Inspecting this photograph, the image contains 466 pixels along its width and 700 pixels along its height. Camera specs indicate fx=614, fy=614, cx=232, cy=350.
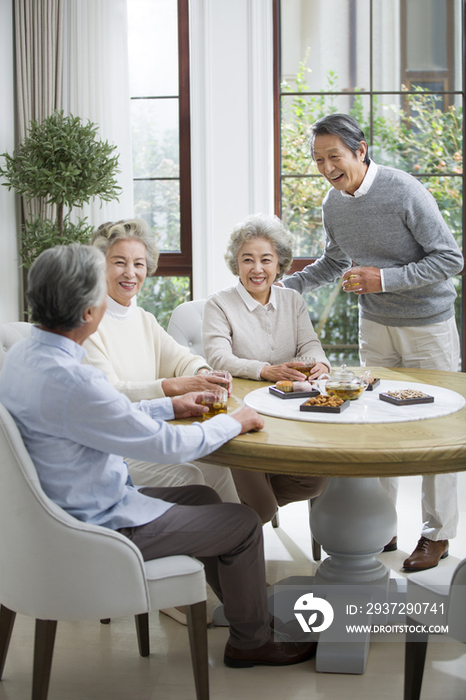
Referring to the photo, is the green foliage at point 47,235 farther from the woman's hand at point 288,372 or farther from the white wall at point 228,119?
the woman's hand at point 288,372

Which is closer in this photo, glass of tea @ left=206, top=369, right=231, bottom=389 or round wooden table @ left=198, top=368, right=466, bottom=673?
round wooden table @ left=198, top=368, right=466, bottom=673

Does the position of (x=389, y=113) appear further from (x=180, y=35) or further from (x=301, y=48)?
(x=180, y=35)

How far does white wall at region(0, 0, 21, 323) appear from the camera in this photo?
3.88m

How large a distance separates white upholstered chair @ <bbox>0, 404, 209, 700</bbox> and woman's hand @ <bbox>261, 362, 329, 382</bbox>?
832 millimetres

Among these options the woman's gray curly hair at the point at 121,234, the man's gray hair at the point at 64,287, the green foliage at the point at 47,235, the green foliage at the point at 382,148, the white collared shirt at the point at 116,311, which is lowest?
the white collared shirt at the point at 116,311

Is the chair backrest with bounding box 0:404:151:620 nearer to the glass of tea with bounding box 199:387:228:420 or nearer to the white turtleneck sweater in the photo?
the glass of tea with bounding box 199:387:228:420

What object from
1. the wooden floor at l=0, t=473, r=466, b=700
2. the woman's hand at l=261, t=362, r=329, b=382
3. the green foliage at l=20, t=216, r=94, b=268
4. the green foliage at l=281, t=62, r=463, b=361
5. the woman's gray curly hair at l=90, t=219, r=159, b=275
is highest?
the green foliage at l=281, t=62, r=463, b=361

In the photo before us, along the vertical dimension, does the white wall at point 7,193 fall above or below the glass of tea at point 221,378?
above

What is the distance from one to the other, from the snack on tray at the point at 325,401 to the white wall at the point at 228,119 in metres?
2.49

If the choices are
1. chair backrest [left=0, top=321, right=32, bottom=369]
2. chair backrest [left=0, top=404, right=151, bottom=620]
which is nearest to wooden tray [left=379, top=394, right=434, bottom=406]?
chair backrest [left=0, top=404, right=151, bottom=620]

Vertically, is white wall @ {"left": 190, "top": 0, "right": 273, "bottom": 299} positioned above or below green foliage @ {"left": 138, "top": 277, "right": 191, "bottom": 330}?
above

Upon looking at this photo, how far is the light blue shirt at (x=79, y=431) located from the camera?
4.20 ft

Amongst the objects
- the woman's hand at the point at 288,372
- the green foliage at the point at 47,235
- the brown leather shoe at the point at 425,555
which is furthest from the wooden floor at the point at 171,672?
the green foliage at the point at 47,235

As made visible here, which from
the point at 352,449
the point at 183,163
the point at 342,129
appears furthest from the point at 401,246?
the point at 183,163
